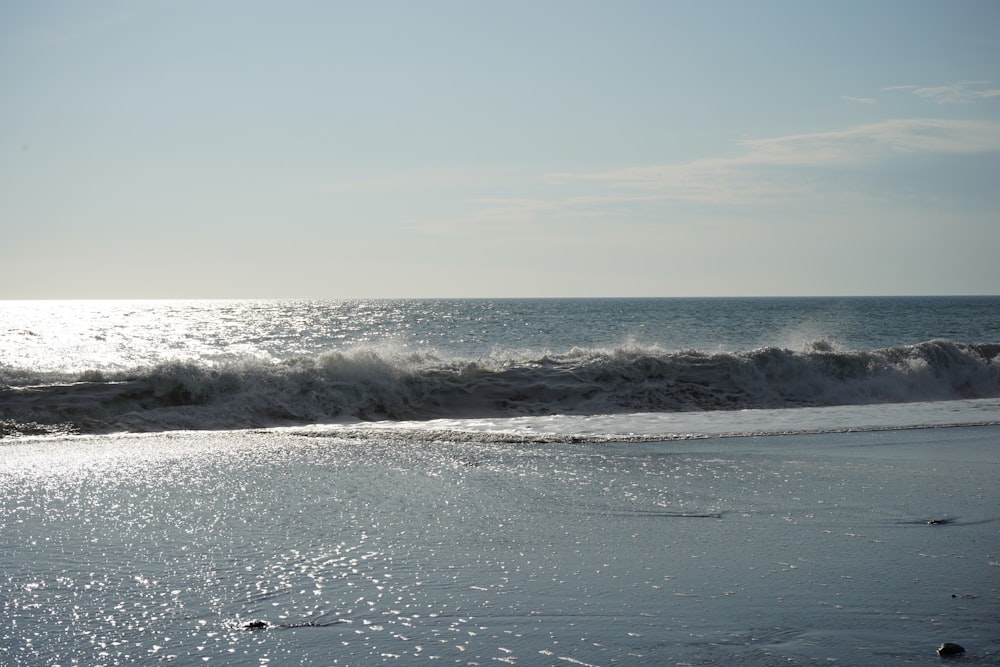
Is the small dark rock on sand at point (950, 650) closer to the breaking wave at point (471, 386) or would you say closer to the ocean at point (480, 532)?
the ocean at point (480, 532)

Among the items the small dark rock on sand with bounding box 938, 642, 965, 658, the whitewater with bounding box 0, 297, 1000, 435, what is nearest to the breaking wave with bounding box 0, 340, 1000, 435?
the whitewater with bounding box 0, 297, 1000, 435

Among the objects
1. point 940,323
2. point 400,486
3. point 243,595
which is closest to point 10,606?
point 243,595

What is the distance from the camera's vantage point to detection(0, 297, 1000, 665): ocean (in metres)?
4.38

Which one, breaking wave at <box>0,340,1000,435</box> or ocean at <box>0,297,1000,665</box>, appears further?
breaking wave at <box>0,340,1000,435</box>

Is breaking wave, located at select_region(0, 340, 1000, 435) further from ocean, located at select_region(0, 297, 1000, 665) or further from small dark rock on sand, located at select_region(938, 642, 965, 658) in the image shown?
small dark rock on sand, located at select_region(938, 642, 965, 658)

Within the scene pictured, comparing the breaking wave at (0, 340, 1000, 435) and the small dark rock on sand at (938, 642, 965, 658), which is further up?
the breaking wave at (0, 340, 1000, 435)

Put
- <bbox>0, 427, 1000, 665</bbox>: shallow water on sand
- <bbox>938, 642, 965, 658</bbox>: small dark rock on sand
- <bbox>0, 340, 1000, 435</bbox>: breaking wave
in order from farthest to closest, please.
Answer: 1. <bbox>0, 340, 1000, 435</bbox>: breaking wave
2. <bbox>0, 427, 1000, 665</bbox>: shallow water on sand
3. <bbox>938, 642, 965, 658</bbox>: small dark rock on sand

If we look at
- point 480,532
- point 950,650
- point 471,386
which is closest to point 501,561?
point 480,532

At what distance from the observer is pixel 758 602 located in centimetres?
487

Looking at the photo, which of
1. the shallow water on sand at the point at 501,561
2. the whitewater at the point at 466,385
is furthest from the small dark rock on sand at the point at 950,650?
the whitewater at the point at 466,385

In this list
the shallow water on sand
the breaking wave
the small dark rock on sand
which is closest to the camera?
the small dark rock on sand

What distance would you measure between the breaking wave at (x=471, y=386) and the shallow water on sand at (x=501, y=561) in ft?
19.8

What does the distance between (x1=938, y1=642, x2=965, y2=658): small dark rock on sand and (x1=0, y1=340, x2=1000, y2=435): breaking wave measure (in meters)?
12.8

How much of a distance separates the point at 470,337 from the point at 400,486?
45492mm
